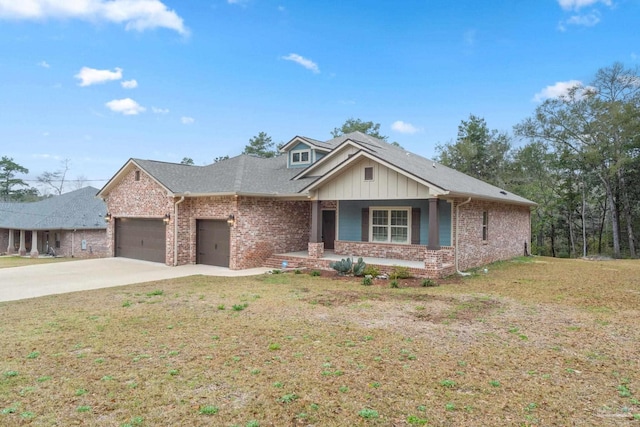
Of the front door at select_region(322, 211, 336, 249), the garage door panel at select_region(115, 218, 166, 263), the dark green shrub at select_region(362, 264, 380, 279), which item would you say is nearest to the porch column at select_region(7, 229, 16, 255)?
the garage door panel at select_region(115, 218, 166, 263)

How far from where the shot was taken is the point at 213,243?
15383 millimetres

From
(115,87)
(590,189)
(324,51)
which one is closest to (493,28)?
(324,51)

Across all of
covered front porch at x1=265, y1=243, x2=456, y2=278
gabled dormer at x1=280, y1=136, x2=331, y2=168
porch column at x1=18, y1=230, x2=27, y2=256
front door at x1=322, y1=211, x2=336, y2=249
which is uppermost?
gabled dormer at x1=280, y1=136, x2=331, y2=168

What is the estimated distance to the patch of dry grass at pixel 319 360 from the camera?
148 inches

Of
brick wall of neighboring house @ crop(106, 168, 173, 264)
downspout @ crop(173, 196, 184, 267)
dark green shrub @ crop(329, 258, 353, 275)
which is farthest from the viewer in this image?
brick wall of neighboring house @ crop(106, 168, 173, 264)

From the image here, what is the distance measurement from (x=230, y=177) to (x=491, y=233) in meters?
11.4

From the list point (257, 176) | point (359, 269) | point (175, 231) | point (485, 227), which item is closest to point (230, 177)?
point (257, 176)

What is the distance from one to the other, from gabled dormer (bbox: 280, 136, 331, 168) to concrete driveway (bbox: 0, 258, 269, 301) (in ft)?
20.5

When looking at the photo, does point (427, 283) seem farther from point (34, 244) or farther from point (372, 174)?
point (34, 244)

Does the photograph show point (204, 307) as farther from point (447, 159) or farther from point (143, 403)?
point (447, 159)

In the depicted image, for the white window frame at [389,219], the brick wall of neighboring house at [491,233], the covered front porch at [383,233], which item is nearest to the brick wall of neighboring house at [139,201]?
the covered front porch at [383,233]

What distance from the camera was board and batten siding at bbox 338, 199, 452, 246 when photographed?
14.1 metres

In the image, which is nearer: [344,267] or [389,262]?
[344,267]

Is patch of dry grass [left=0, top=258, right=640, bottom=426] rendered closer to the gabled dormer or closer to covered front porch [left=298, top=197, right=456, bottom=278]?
Result: covered front porch [left=298, top=197, right=456, bottom=278]
